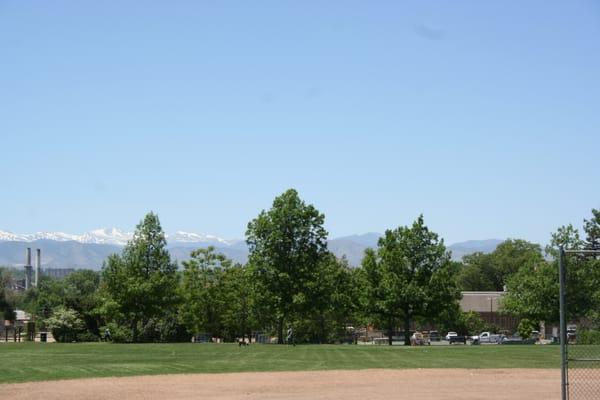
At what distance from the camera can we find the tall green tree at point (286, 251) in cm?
7325

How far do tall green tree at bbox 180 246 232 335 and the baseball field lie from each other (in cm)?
3641

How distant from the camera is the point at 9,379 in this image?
30984mm

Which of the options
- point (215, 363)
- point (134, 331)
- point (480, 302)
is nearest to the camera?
point (215, 363)

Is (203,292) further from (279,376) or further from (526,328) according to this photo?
(279,376)

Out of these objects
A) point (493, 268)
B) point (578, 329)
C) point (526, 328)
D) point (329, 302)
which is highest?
point (493, 268)

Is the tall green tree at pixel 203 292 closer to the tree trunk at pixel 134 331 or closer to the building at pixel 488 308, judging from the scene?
the tree trunk at pixel 134 331

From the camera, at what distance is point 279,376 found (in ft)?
106

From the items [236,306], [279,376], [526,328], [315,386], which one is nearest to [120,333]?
[236,306]

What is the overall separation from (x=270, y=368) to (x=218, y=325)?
4944 cm

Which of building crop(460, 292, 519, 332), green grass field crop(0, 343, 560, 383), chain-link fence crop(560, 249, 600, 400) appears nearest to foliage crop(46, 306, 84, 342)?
green grass field crop(0, 343, 560, 383)

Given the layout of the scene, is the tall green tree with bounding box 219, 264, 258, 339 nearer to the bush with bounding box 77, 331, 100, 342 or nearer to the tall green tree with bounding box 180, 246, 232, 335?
the tall green tree with bounding box 180, 246, 232, 335

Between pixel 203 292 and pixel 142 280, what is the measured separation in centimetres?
1004

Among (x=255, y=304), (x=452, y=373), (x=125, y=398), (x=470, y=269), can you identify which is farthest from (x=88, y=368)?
(x=470, y=269)

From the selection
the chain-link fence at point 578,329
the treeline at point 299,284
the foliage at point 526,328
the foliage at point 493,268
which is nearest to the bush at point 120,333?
the treeline at point 299,284
